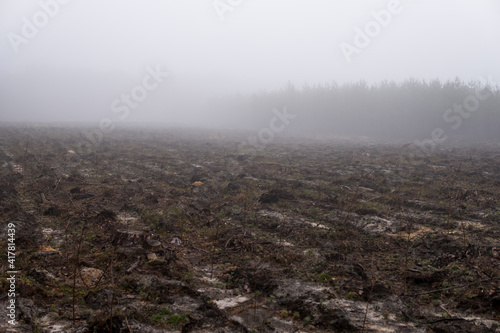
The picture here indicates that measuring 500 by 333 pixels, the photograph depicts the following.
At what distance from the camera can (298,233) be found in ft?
24.4

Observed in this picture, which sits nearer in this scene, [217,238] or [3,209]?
[217,238]

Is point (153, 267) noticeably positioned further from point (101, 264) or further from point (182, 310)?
point (182, 310)

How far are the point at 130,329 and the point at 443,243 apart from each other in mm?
6386

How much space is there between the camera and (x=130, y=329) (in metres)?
3.67

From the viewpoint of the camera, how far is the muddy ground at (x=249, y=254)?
13.5 feet

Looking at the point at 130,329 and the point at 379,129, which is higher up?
the point at 379,129

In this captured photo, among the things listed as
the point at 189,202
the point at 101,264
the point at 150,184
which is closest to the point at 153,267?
the point at 101,264

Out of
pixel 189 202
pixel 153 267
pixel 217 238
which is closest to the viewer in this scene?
pixel 153 267

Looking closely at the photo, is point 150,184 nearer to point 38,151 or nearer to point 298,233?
point 298,233

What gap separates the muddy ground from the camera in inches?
162

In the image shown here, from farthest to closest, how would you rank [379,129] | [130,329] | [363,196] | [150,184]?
1. [379,129]
2. [150,184]
3. [363,196]
4. [130,329]

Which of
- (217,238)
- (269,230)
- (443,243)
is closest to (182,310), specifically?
(217,238)

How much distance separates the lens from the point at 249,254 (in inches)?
250

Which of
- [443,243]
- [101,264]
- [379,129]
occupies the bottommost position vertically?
[101,264]
